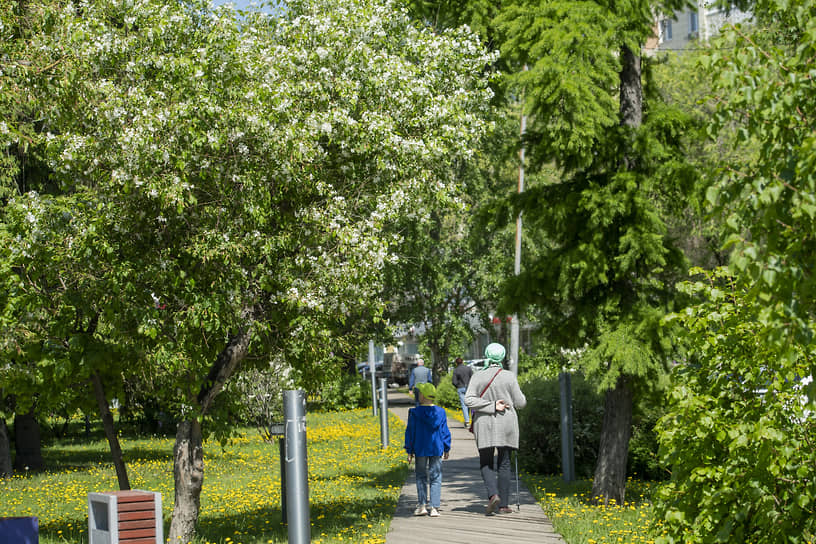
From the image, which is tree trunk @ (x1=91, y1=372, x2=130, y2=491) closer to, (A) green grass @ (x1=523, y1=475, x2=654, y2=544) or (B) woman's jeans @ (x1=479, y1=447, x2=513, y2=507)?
(B) woman's jeans @ (x1=479, y1=447, x2=513, y2=507)

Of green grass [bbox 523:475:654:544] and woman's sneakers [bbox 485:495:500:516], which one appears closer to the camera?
green grass [bbox 523:475:654:544]

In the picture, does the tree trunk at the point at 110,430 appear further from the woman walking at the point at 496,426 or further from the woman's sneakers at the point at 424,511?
the woman walking at the point at 496,426

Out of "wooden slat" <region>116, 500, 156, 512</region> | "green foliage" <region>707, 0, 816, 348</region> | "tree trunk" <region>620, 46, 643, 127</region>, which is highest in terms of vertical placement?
"tree trunk" <region>620, 46, 643, 127</region>

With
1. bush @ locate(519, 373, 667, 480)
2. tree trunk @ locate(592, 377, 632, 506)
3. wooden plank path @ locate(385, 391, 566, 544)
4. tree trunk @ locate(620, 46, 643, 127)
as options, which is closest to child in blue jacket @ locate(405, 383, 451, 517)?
wooden plank path @ locate(385, 391, 566, 544)

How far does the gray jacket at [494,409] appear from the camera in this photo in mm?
9375

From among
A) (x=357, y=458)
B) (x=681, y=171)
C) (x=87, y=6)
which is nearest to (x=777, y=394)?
(x=681, y=171)

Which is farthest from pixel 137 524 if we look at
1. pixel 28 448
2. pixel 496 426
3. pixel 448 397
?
pixel 448 397

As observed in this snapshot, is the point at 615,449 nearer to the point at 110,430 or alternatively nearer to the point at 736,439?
the point at 110,430

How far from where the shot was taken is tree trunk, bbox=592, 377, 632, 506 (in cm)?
984

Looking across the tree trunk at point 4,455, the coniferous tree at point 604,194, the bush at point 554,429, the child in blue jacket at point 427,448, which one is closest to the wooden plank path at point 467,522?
the child in blue jacket at point 427,448

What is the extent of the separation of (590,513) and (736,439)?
17.1 feet

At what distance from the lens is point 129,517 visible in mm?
5805

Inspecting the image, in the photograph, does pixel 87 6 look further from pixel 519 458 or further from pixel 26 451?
pixel 26 451

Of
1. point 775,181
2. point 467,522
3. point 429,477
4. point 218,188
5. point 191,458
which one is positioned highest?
point 218,188
